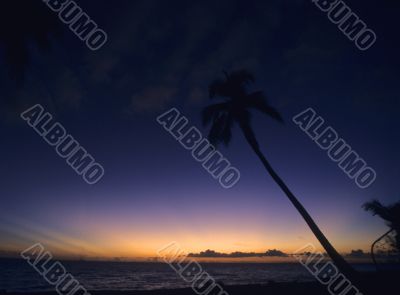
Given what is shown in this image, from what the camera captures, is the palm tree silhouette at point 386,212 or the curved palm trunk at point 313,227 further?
the palm tree silhouette at point 386,212

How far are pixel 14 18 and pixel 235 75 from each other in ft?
37.8

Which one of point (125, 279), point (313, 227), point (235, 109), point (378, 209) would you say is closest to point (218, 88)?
point (235, 109)

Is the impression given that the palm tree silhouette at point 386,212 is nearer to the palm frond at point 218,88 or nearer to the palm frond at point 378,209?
the palm frond at point 378,209

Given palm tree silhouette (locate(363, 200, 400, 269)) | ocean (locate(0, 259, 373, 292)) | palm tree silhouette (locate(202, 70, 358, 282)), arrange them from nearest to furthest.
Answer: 1. palm tree silhouette (locate(202, 70, 358, 282))
2. palm tree silhouette (locate(363, 200, 400, 269))
3. ocean (locate(0, 259, 373, 292))

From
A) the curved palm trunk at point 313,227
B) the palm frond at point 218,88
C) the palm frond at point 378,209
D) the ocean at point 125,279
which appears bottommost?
the ocean at point 125,279

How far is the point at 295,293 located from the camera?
1410cm

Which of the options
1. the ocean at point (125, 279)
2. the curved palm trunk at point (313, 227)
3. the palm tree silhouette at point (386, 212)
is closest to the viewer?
the curved palm trunk at point (313, 227)

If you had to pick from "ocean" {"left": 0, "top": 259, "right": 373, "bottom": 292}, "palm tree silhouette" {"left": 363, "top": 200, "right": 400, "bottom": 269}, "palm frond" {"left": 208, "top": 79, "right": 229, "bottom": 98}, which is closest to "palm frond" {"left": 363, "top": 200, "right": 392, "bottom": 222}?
"palm tree silhouette" {"left": 363, "top": 200, "right": 400, "bottom": 269}

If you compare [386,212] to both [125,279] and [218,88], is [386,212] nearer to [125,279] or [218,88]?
[218,88]

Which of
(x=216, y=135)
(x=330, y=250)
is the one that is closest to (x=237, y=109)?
(x=216, y=135)

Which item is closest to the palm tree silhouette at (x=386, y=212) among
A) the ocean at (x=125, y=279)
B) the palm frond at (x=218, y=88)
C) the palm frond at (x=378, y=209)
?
the palm frond at (x=378, y=209)

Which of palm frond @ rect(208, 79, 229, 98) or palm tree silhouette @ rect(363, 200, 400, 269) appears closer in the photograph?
palm frond @ rect(208, 79, 229, 98)

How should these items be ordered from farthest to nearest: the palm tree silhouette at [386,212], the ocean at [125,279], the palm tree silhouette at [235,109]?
the ocean at [125,279] < the palm tree silhouette at [386,212] < the palm tree silhouette at [235,109]

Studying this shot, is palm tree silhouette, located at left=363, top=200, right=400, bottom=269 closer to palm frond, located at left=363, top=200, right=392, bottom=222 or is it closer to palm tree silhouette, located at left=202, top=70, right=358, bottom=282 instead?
palm frond, located at left=363, top=200, right=392, bottom=222
